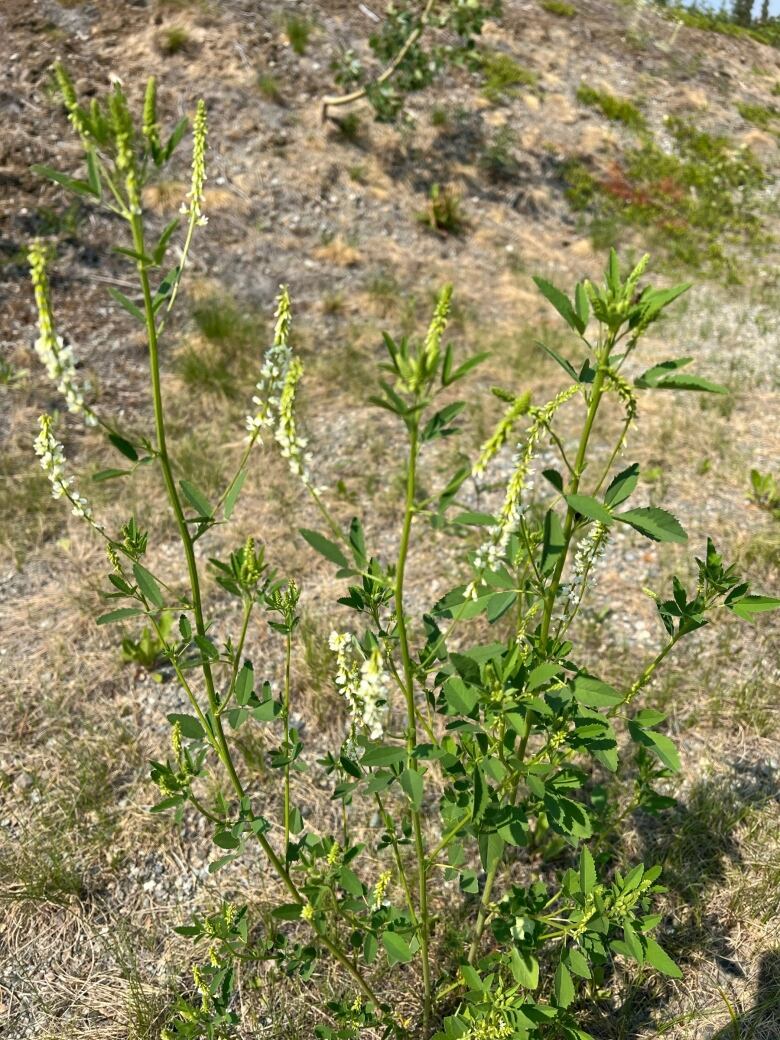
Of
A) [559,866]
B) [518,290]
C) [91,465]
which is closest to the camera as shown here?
[559,866]

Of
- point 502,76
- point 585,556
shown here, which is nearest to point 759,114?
point 502,76

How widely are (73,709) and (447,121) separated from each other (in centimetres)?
741

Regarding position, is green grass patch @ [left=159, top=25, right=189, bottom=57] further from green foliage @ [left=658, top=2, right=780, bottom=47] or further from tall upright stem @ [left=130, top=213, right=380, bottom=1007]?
green foliage @ [left=658, top=2, right=780, bottom=47]

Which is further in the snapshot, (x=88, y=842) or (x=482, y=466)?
(x=88, y=842)

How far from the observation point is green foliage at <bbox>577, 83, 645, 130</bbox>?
9078mm

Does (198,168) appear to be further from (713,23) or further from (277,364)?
(713,23)

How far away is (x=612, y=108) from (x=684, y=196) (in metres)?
1.75

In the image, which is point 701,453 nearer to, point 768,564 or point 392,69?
point 768,564

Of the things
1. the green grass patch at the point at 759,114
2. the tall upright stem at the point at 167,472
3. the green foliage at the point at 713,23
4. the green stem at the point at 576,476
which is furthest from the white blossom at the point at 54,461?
the green foliage at the point at 713,23

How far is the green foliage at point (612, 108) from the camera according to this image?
29.8 feet

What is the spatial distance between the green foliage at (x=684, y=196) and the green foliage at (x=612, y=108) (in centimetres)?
29

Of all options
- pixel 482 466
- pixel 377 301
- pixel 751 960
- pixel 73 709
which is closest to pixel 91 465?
pixel 73 709

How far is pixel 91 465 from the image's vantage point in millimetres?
4078

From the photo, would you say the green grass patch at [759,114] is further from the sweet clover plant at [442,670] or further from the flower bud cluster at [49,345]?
the flower bud cluster at [49,345]
